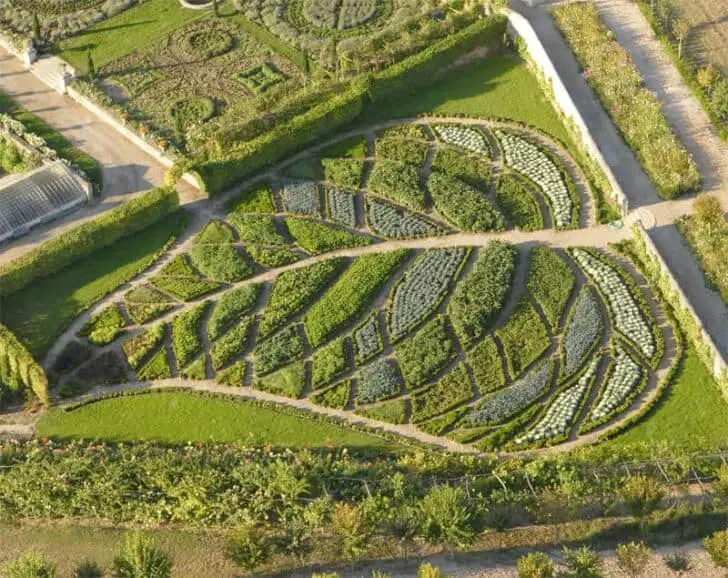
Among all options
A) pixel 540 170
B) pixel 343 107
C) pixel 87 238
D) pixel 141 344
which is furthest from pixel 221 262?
pixel 540 170

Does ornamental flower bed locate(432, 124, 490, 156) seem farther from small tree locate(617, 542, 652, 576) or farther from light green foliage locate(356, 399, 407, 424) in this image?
small tree locate(617, 542, 652, 576)

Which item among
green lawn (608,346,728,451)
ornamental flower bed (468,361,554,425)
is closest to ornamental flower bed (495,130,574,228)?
ornamental flower bed (468,361,554,425)

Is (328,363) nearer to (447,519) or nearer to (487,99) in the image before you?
(447,519)

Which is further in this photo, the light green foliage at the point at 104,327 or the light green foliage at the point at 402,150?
the light green foliage at the point at 402,150

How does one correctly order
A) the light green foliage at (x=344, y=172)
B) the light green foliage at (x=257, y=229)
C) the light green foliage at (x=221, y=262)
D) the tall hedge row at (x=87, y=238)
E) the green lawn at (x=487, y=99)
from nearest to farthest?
the tall hedge row at (x=87, y=238)
the light green foliage at (x=221, y=262)
the light green foliage at (x=257, y=229)
the light green foliage at (x=344, y=172)
the green lawn at (x=487, y=99)

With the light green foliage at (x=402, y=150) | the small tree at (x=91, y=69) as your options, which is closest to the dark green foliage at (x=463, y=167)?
the light green foliage at (x=402, y=150)

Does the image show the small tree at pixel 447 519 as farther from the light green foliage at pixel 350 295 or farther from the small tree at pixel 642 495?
the light green foliage at pixel 350 295
